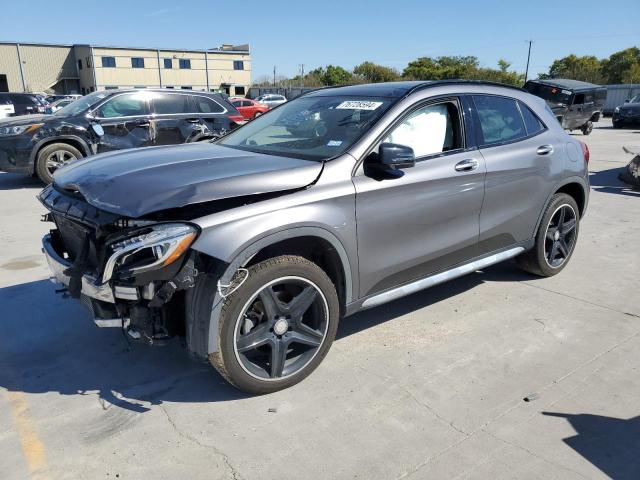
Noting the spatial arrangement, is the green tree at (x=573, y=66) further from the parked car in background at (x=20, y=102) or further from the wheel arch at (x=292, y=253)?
the wheel arch at (x=292, y=253)

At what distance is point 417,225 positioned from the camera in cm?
357

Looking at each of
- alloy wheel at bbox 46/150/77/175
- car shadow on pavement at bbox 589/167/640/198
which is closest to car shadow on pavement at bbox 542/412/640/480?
car shadow on pavement at bbox 589/167/640/198

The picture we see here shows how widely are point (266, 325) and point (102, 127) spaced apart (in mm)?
7342

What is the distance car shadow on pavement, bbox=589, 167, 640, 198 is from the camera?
9.26m

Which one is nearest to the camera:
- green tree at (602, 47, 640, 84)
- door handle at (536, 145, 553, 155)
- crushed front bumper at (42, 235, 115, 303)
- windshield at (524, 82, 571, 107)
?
crushed front bumper at (42, 235, 115, 303)

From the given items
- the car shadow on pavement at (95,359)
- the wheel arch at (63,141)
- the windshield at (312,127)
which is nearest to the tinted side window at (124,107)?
the wheel arch at (63,141)

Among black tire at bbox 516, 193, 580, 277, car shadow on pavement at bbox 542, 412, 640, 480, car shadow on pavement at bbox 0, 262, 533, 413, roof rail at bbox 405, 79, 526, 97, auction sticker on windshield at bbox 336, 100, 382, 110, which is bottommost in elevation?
car shadow on pavement at bbox 542, 412, 640, 480

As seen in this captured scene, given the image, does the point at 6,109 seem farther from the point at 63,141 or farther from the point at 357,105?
the point at 357,105

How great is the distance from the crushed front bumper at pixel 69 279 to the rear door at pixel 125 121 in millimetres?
6164

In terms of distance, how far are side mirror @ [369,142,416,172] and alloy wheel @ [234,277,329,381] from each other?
2.86ft

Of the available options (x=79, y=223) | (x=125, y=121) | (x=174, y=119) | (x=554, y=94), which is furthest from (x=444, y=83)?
(x=554, y=94)

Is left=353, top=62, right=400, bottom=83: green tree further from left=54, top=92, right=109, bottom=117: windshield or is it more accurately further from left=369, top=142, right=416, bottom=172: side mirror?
left=369, top=142, right=416, bottom=172: side mirror

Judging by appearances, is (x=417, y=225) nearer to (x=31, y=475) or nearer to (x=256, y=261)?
(x=256, y=261)

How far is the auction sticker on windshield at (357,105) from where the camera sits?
3.65m
